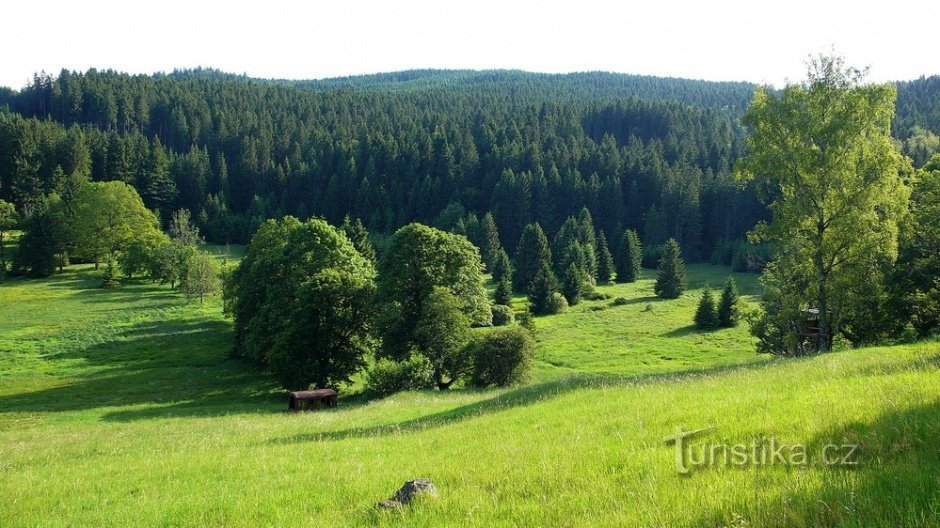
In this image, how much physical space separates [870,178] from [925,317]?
11294 millimetres

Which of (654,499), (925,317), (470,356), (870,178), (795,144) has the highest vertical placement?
(795,144)

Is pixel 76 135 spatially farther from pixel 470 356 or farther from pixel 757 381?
pixel 757 381

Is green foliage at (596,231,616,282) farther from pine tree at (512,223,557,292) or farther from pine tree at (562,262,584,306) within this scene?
pine tree at (562,262,584,306)

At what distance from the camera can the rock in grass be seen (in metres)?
Result: 8.11

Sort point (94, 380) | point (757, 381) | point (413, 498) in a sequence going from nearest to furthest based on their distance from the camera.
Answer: point (413, 498) → point (757, 381) → point (94, 380)

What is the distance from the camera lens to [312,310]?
43281 mm

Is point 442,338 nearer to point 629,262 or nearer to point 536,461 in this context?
point 536,461

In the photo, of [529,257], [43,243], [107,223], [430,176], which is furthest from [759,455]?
[430,176]

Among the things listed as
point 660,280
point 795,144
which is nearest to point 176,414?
point 795,144

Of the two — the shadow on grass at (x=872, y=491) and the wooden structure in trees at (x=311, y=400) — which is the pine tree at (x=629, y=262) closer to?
the wooden structure in trees at (x=311, y=400)

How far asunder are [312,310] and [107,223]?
244ft

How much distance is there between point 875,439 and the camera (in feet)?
24.0

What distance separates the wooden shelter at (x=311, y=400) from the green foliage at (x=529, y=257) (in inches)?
2739

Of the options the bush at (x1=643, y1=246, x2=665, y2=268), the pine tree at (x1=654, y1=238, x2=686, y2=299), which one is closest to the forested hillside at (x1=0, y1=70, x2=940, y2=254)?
the bush at (x1=643, y1=246, x2=665, y2=268)
